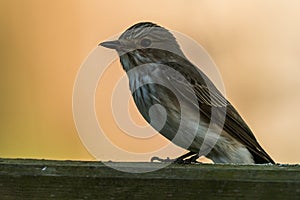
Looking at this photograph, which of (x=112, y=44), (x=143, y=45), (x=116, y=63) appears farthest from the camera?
(x=116, y=63)

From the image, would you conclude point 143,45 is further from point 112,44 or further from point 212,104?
point 212,104

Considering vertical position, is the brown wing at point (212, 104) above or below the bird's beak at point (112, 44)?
below

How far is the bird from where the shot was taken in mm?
4621

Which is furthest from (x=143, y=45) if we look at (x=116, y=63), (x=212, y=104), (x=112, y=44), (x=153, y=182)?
(x=153, y=182)

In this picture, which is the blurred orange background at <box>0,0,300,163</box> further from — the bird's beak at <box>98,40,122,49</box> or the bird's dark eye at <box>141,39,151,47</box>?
the bird's beak at <box>98,40,122,49</box>

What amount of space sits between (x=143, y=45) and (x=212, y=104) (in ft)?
1.67

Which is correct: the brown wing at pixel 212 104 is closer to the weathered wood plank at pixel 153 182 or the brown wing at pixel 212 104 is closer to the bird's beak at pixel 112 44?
the bird's beak at pixel 112 44

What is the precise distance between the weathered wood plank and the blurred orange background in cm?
305

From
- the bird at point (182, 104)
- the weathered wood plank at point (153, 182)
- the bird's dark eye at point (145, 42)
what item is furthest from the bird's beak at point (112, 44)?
the weathered wood plank at point (153, 182)

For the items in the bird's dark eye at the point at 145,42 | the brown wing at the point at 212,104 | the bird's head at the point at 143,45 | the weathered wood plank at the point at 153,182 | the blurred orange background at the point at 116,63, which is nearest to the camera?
the weathered wood plank at the point at 153,182

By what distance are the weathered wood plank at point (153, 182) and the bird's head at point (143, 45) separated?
1834 mm

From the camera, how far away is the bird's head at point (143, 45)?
4938mm

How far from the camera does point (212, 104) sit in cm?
491

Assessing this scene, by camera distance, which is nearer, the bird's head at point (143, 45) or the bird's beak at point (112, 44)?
the bird's beak at point (112, 44)
